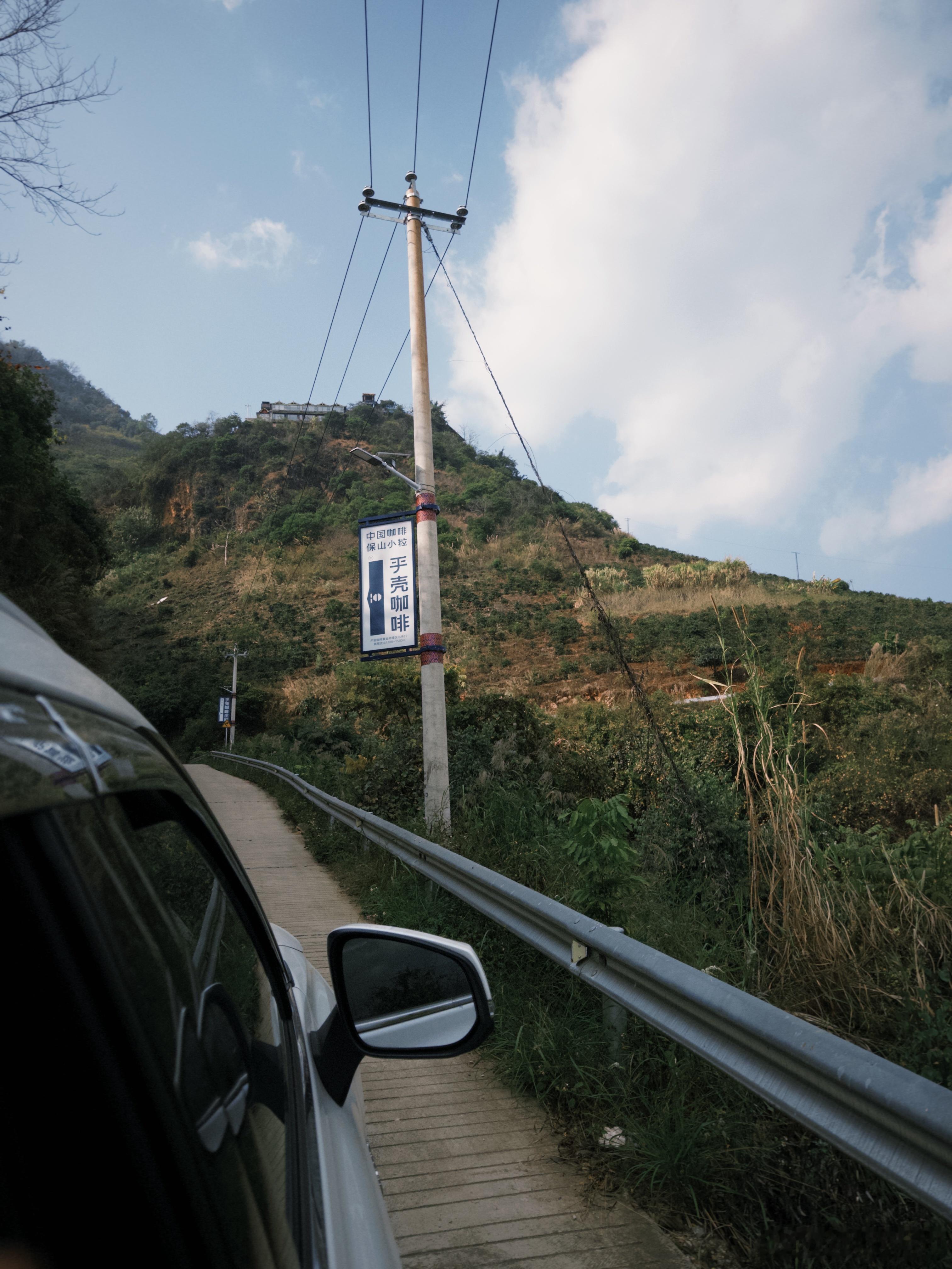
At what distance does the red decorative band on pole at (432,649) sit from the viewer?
404 inches

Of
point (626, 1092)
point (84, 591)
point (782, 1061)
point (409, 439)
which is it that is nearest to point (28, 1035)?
point (782, 1061)

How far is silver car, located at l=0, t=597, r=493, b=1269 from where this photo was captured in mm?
678

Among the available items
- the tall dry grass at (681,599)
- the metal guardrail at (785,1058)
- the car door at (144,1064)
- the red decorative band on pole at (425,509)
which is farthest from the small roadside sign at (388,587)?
the tall dry grass at (681,599)

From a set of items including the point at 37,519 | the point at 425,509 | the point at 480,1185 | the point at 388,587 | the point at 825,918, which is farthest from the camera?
the point at 37,519

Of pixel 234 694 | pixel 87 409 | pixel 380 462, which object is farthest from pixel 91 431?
pixel 380 462

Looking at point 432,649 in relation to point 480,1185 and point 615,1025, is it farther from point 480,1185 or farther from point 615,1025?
point 480,1185

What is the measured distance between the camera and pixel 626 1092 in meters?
3.31

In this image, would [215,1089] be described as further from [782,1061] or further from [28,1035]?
[782,1061]

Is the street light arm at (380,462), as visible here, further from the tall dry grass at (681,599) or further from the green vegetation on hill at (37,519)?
the tall dry grass at (681,599)

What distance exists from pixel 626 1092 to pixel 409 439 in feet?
317

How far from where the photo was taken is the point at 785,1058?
6.65 feet

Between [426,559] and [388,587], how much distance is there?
706mm

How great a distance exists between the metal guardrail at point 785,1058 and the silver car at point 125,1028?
1.01m

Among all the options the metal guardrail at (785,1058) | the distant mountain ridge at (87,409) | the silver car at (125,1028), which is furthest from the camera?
the distant mountain ridge at (87,409)
